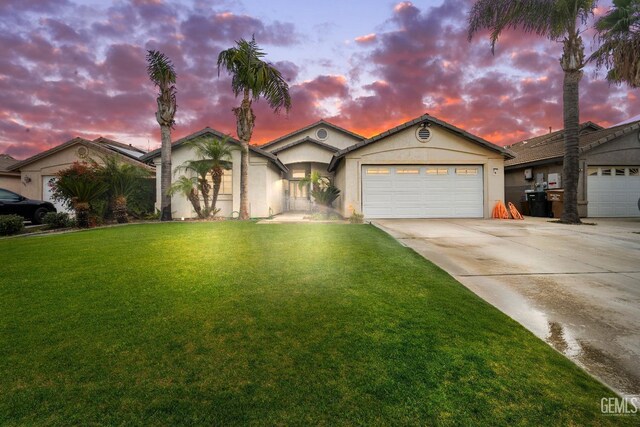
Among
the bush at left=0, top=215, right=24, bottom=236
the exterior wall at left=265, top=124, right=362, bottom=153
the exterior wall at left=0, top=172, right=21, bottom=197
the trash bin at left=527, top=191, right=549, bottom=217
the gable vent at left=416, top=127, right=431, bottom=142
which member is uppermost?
the exterior wall at left=265, top=124, right=362, bottom=153

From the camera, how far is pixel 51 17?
12445 mm

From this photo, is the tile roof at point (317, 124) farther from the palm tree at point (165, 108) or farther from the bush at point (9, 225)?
the bush at point (9, 225)

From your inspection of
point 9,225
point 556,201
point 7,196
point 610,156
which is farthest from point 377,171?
point 7,196

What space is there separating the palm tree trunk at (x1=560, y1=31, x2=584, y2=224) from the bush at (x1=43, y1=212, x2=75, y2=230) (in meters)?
18.8

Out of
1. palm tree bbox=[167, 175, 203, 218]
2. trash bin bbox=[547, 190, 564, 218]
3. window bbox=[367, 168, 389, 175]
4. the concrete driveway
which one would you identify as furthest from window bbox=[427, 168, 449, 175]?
palm tree bbox=[167, 175, 203, 218]

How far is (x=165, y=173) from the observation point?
14312 mm

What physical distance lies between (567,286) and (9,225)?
45.6 feet

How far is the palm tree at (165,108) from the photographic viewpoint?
14.1 meters

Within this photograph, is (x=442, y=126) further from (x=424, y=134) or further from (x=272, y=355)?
(x=272, y=355)

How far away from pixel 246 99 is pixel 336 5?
565cm

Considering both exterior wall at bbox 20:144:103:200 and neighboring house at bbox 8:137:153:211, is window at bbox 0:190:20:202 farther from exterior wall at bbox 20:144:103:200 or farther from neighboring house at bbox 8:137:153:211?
exterior wall at bbox 20:144:103:200

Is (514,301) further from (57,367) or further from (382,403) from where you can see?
(57,367)

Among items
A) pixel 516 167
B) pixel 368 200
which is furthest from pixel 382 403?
pixel 516 167

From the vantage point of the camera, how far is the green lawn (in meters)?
1.69
